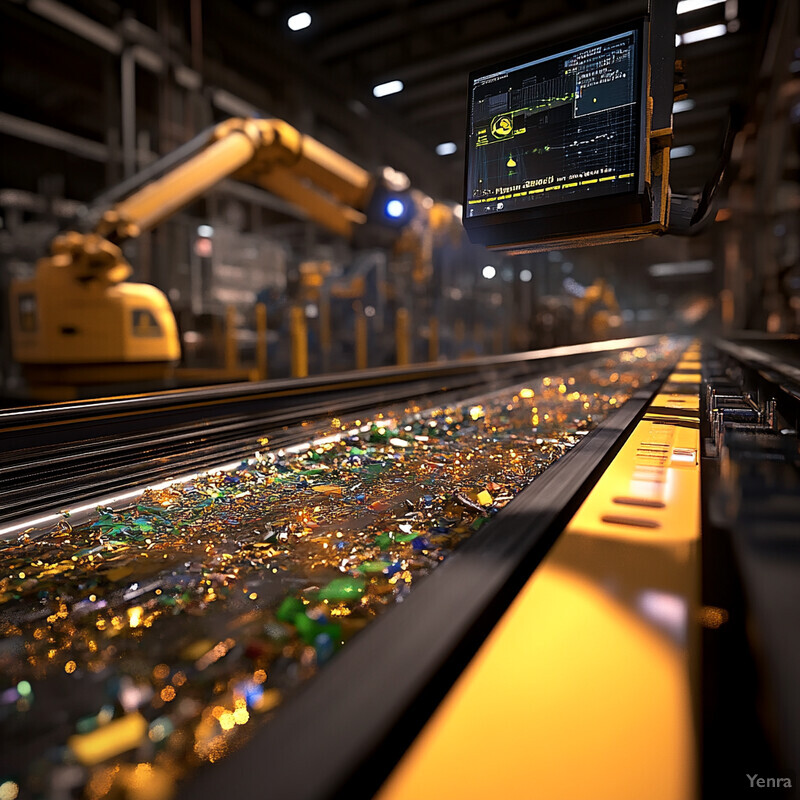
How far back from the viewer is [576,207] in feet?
6.73

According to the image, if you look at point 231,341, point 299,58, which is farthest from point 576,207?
point 299,58

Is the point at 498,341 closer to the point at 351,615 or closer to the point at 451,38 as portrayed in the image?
the point at 451,38

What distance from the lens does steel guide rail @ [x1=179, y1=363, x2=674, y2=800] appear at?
454 millimetres

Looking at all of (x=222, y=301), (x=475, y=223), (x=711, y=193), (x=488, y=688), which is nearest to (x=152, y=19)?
(x=222, y=301)

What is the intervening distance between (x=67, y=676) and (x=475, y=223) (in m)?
2.07

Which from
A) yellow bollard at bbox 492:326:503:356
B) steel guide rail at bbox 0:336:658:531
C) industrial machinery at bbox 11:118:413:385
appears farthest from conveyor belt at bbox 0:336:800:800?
yellow bollard at bbox 492:326:503:356

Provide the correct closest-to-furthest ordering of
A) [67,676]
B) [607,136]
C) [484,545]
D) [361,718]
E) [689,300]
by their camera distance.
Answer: [361,718]
[67,676]
[484,545]
[607,136]
[689,300]

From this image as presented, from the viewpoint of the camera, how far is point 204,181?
4074 millimetres

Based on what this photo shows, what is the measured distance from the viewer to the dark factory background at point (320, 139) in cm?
682

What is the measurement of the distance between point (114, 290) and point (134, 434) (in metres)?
1.97

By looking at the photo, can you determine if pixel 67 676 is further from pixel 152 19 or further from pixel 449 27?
pixel 449 27

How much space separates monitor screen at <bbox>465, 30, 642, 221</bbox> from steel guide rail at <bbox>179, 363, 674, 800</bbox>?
1564mm

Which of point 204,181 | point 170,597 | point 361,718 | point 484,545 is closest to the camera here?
point 361,718

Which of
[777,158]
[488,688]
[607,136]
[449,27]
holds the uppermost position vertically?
[449,27]
